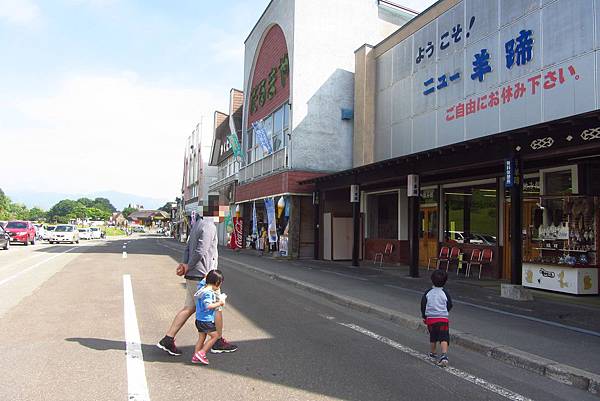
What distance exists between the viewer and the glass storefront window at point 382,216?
19.0 meters

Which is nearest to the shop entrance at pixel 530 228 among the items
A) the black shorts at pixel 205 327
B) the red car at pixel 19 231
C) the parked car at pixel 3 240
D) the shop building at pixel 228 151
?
the black shorts at pixel 205 327

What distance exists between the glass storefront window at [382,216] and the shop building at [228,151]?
34.8ft

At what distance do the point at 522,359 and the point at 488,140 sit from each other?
→ 20.0 feet

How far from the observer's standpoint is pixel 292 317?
26.3 ft

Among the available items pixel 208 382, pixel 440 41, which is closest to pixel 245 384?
pixel 208 382

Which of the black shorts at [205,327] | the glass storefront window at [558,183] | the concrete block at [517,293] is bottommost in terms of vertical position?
the concrete block at [517,293]

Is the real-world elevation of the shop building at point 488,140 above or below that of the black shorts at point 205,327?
above

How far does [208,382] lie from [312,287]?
6.97m

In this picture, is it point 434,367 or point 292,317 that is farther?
point 292,317

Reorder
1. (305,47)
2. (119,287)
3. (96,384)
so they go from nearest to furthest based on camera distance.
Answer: (96,384)
(119,287)
(305,47)

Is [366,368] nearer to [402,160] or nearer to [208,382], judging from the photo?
[208,382]

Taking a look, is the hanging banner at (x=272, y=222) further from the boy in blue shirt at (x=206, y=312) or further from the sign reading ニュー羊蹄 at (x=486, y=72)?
the boy in blue shirt at (x=206, y=312)

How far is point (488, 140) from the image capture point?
34.0ft

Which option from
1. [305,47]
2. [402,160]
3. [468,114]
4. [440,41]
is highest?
[305,47]
